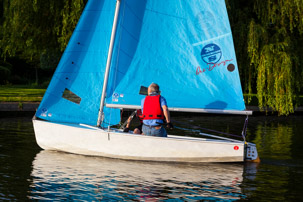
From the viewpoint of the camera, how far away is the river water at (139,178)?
343 inches

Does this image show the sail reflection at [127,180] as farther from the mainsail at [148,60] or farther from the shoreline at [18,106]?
the shoreline at [18,106]

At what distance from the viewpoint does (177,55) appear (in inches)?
494

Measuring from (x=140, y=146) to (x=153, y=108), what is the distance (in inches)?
34.9

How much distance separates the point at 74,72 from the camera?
13.0m

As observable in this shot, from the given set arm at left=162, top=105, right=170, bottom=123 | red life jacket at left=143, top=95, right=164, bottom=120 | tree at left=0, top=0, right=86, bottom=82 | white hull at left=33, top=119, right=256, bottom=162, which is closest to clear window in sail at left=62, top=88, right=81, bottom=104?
white hull at left=33, top=119, right=256, bottom=162

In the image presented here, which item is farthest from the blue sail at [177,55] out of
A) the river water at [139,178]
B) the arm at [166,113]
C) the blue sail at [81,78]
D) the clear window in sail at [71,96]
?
the river water at [139,178]

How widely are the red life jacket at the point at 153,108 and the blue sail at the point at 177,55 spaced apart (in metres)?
0.88

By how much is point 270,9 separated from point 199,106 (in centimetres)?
1226

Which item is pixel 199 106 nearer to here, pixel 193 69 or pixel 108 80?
pixel 193 69

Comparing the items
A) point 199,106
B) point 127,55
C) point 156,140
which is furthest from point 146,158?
point 127,55

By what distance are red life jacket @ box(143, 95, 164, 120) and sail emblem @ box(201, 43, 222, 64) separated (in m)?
1.62

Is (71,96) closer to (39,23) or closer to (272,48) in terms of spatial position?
(272,48)

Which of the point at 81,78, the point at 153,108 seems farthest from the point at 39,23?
the point at 153,108

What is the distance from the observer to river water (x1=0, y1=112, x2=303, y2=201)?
8719mm
